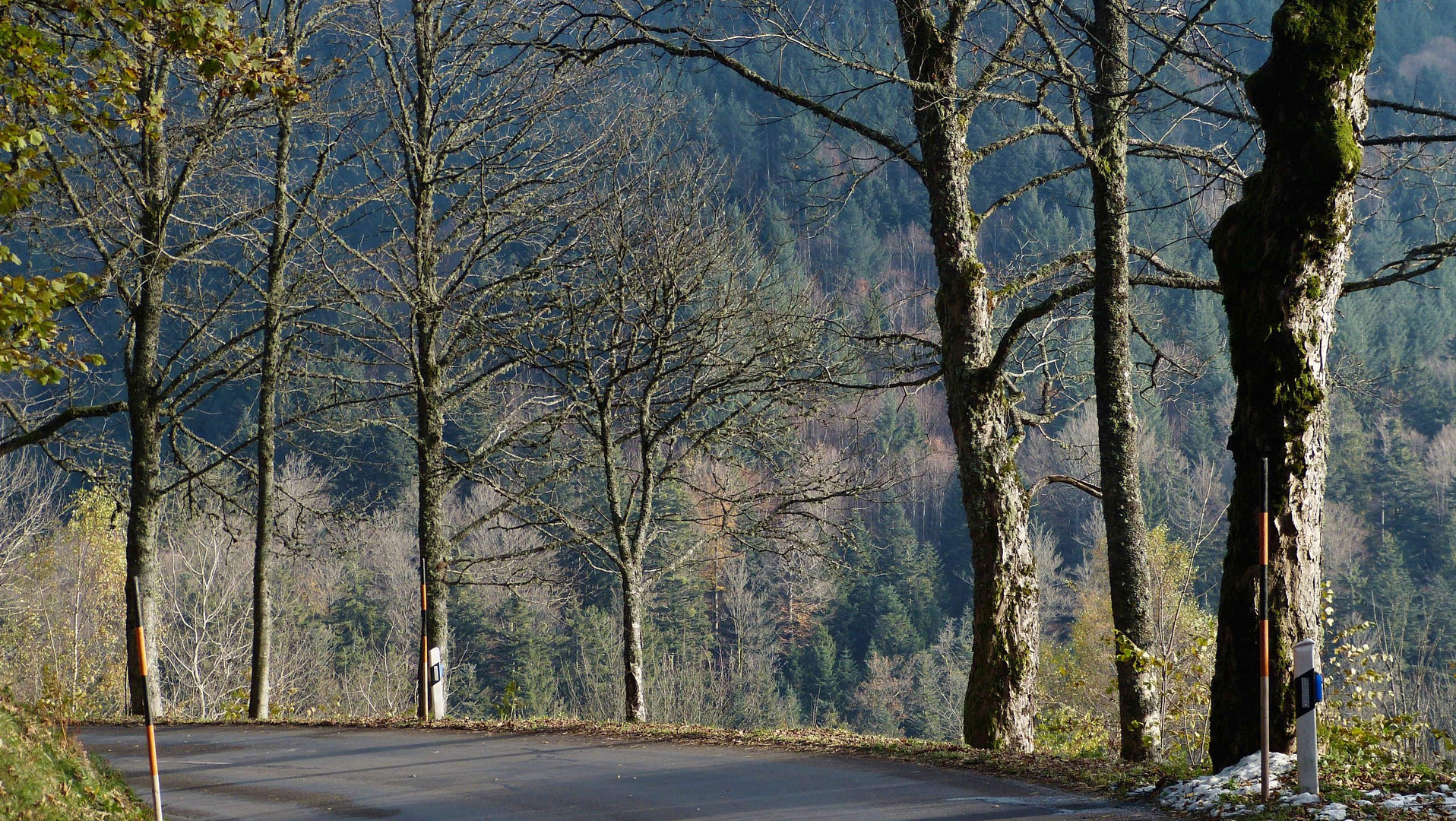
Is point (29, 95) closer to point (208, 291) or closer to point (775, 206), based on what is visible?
point (208, 291)

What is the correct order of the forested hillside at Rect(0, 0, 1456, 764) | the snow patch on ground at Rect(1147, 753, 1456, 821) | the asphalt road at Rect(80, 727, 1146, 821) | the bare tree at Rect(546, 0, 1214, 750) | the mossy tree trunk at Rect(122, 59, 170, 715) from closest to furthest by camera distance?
1. the snow patch on ground at Rect(1147, 753, 1456, 821)
2. the asphalt road at Rect(80, 727, 1146, 821)
3. the bare tree at Rect(546, 0, 1214, 750)
4. the forested hillside at Rect(0, 0, 1456, 764)
5. the mossy tree trunk at Rect(122, 59, 170, 715)

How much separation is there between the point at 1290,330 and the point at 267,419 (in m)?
13.2

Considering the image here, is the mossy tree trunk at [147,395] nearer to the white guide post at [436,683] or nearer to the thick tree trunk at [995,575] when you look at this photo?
the white guide post at [436,683]

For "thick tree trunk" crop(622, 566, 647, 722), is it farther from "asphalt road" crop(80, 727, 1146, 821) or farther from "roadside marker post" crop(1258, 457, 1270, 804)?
"roadside marker post" crop(1258, 457, 1270, 804)

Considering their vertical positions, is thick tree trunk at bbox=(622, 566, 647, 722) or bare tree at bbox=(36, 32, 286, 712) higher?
bare tree at bbox=(36, 32, 286, 712)

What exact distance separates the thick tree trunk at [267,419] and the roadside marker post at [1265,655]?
12.8 meters

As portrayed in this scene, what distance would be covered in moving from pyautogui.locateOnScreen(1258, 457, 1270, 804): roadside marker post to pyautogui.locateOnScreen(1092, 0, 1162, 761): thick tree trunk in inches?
138

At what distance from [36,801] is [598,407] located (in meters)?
8.85

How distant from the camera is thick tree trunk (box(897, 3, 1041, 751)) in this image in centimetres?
958

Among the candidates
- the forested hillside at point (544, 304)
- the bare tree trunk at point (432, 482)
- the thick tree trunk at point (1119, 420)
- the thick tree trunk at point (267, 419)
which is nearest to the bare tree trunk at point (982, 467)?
the forested hillside at point (544, 304)

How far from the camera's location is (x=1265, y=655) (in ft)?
19.2

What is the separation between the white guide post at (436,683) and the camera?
12359 mm

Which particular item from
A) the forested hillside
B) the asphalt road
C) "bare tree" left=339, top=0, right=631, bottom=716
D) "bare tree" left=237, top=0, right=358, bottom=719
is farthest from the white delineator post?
"bare tree" left=237, top=0, right=358, bottom=719

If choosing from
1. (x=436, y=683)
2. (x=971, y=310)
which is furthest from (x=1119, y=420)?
(x=436, y=683)
